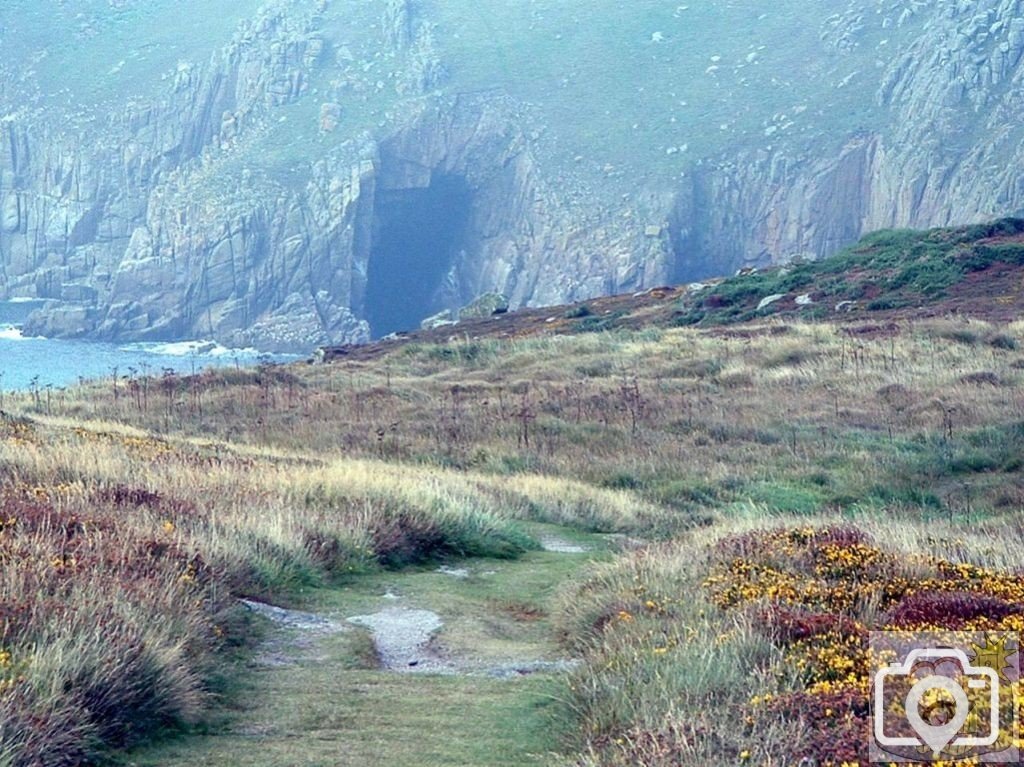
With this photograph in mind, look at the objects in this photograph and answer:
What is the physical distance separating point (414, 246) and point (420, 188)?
5.31m

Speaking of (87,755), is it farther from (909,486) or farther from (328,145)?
(328,145)

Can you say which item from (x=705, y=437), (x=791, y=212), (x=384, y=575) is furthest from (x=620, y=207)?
(x=384, y=575)

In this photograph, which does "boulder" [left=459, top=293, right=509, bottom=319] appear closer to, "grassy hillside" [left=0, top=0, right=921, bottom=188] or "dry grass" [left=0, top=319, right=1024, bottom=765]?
"dry grass" [left=0, top=319, right=1024, bottom=765]

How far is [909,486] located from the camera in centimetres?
1468

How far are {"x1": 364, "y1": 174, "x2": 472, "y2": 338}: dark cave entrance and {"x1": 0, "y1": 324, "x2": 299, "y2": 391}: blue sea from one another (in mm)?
18808

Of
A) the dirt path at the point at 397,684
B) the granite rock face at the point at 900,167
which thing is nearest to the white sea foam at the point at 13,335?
the granite rock face at the point at 900,167

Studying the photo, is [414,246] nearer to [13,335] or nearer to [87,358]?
[13,335]

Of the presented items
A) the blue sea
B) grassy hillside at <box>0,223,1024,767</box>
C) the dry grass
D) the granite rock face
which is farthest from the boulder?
grassy hillside at <box>0,223,1024,767</box>

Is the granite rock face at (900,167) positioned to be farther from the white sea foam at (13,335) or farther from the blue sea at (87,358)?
the white sea foam at (13,335)

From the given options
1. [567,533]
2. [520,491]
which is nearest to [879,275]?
[520,491]

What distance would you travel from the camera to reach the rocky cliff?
286ft

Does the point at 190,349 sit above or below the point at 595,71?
below

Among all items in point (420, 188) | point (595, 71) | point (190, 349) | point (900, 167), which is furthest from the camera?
point (595, 71)

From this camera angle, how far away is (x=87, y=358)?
216 feet
